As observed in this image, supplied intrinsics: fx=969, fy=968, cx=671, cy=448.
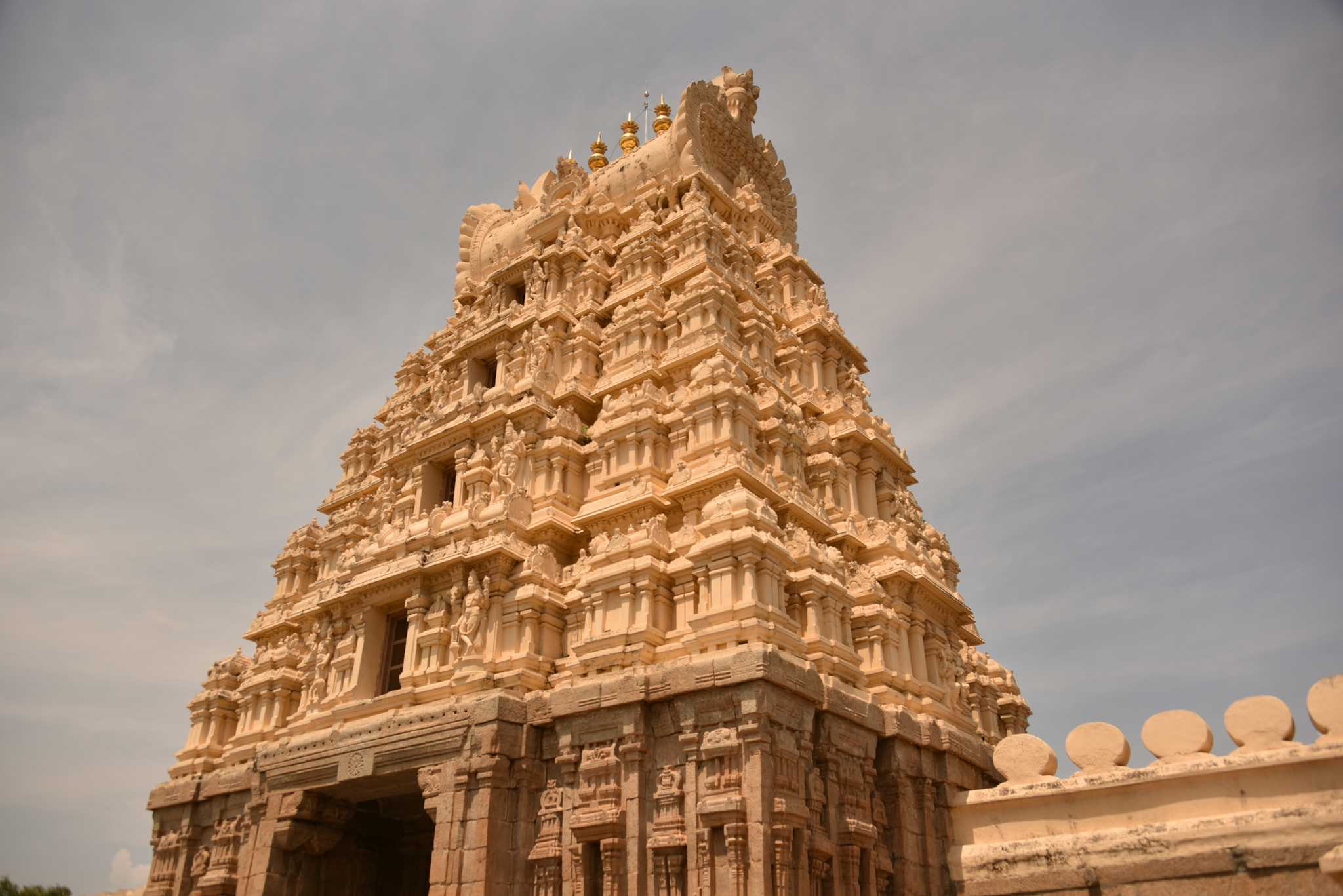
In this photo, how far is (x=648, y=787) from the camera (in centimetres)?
1630

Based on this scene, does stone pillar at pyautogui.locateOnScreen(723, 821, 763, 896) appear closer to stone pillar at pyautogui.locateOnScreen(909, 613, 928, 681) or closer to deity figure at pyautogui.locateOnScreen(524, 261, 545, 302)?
stone pillar at pyautogui.locateOnScreen(909, 613, 928, 681)

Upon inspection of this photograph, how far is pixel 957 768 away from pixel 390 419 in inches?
794

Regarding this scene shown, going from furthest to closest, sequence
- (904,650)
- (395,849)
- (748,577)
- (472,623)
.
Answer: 1. (395,849)
2. (904,650)
3. (472,623)
4. (748,577)

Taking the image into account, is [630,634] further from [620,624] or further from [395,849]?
[395,849]

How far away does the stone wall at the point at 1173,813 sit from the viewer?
30.6 ft

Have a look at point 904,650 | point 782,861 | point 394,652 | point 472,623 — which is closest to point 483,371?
point 394,652

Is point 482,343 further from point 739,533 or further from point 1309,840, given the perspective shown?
point 1309,840

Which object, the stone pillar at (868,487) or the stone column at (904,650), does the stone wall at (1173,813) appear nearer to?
the stone column at (904,650)

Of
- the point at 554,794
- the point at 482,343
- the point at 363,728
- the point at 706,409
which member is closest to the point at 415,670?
the point at 363,728

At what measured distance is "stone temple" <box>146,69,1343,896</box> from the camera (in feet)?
52.1

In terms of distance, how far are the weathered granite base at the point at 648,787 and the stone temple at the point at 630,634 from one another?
0.06m

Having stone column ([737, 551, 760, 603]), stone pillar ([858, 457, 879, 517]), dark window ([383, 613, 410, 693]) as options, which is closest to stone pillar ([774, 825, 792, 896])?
stone column ([737, 551, 760, 603])

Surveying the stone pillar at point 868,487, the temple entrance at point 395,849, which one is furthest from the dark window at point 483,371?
the temple entrance at point 395,849

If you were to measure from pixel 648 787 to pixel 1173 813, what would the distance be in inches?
332
